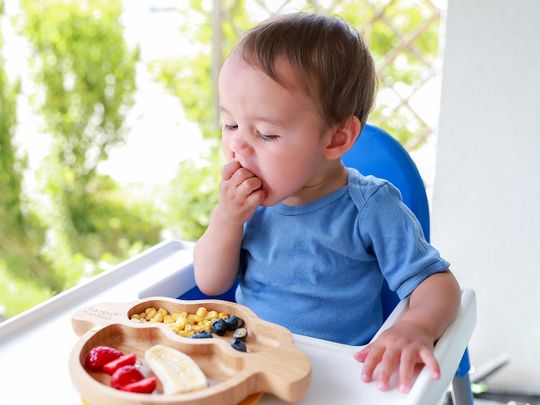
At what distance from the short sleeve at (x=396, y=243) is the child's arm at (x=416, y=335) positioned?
0.05 feet

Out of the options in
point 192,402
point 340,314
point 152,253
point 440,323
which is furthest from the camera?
point 152,253

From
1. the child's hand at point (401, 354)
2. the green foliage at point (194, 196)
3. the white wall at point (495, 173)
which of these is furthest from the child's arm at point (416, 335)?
the green foliage at point (194, 196)

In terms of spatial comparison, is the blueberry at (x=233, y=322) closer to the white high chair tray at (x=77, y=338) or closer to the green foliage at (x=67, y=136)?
the white high chair tray at (x=77, y=338)

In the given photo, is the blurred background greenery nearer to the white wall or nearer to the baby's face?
the white wall

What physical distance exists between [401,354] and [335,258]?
241mm

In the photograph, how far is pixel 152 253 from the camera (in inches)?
39.9

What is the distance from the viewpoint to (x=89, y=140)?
9.89ft

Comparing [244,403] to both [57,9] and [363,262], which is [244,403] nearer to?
[363,262]

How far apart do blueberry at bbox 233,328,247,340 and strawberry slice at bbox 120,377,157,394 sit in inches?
4.8

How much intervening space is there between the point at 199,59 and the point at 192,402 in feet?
9.26

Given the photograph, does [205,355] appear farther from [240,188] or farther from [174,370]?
[240,188]

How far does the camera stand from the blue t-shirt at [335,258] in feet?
2.76

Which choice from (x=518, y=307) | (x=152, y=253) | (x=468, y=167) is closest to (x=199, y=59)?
(x=468, y=167)

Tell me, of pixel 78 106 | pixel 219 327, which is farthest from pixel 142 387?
pixel 78 106
